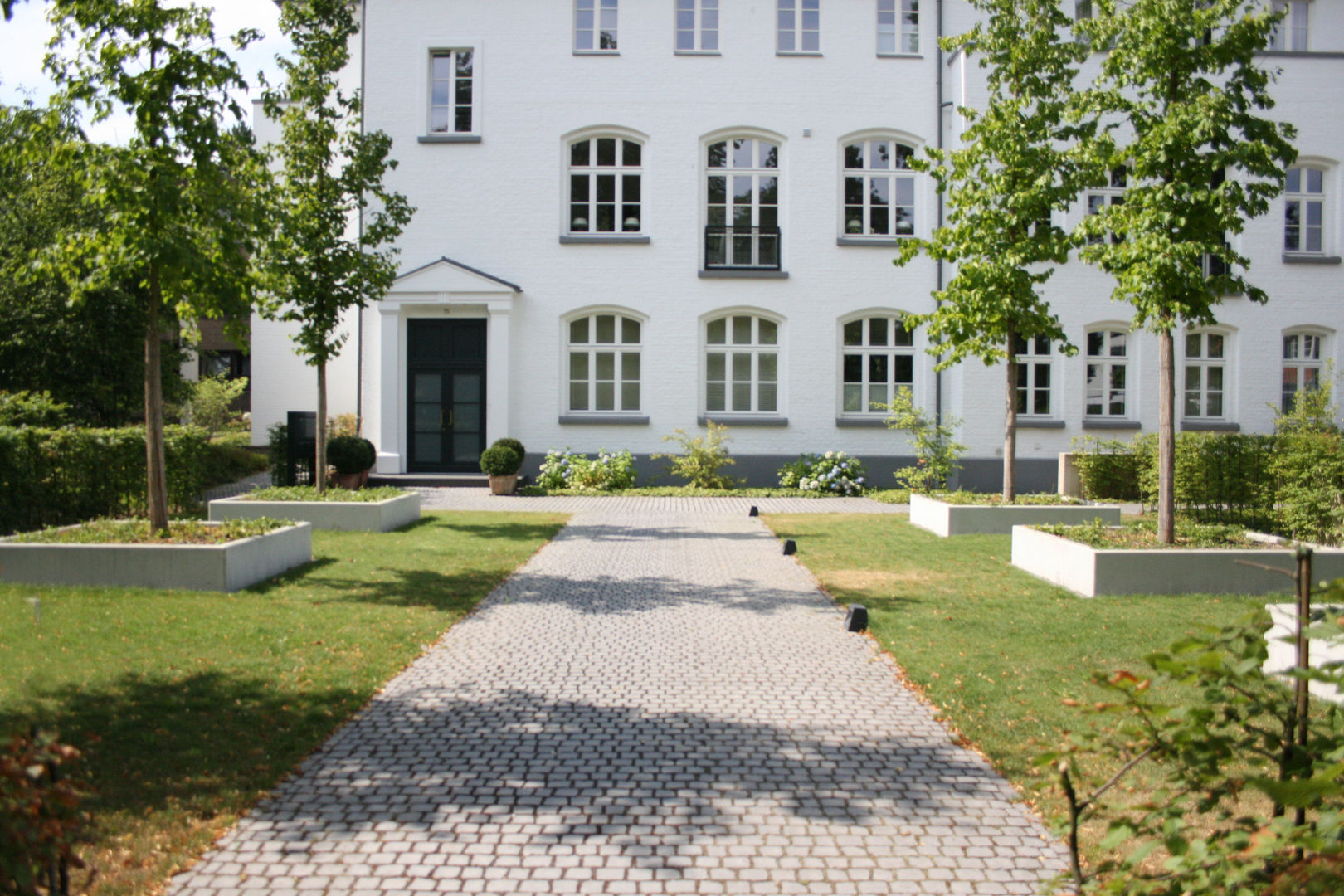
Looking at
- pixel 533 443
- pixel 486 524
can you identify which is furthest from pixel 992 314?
pixel 533 443

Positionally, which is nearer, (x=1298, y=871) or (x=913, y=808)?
(x=1298, y=871)

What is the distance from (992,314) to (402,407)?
13.2 meters

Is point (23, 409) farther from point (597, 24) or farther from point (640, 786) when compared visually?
point (597, 24)

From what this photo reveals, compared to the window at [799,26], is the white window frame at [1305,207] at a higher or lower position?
lower

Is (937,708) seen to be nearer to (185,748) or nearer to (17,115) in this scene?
(185,748)

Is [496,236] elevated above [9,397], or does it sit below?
above

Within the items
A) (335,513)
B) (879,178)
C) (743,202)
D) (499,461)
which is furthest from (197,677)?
(879,178)

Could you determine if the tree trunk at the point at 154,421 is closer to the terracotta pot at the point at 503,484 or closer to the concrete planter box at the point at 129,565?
the concrete planter box at the point at 129,565

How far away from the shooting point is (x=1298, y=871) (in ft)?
6.19

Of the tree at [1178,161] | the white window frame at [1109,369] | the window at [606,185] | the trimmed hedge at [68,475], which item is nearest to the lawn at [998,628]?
the tree at [1178,161]

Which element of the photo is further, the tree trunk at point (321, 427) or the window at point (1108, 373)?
the window at point (1108, 373)

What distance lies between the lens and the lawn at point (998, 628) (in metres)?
5.49

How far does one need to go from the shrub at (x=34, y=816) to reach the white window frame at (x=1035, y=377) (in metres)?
21.9

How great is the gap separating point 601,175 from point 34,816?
21453mm
